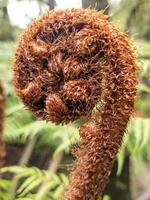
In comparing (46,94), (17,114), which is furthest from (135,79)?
(17,114)

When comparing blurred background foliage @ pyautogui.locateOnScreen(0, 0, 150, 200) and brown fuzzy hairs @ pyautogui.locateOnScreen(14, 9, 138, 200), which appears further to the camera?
blurred background foliage @ pyautogui.locateOnScreen(0, 0, 150, 200)

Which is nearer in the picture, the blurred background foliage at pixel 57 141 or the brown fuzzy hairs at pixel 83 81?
the brown fuzzy hairs at pixel 83 81

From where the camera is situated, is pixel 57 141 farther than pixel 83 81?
Yes

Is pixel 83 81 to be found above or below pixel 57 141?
above

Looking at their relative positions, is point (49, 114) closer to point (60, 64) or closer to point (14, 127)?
point (60, 64)
